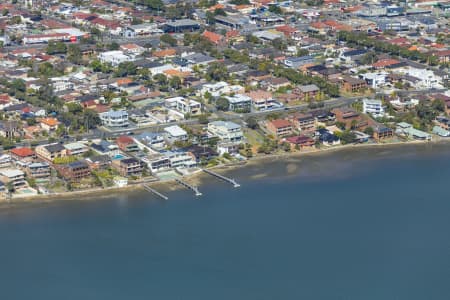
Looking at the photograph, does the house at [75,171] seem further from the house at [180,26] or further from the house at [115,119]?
the house at [180,26]

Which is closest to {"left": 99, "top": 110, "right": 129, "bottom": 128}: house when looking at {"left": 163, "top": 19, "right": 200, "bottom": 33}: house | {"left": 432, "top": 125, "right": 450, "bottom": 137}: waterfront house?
{"left": 432, "top": 125, "right": 450, "bottom": 137}: waterfront house

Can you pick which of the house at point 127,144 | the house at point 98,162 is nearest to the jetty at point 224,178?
the house at point 127,144

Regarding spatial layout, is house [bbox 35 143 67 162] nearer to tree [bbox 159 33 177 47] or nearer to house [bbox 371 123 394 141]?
house [bbox 371 123 394 141]

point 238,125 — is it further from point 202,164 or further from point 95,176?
point 95,176

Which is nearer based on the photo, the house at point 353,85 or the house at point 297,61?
the house at point 353,85

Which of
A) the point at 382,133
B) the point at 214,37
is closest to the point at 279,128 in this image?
the point at 382,133

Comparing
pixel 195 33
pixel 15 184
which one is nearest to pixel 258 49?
pixel 195 33
